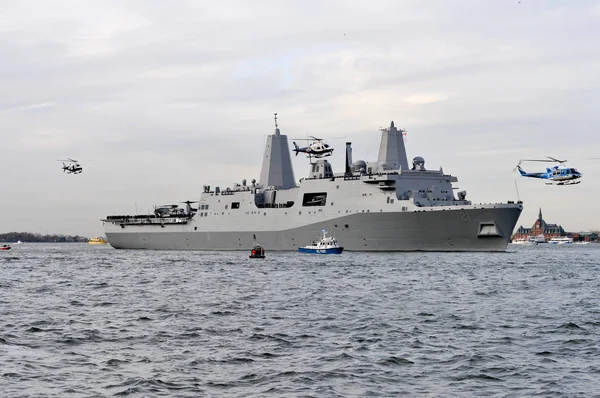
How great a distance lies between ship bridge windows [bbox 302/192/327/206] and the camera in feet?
211

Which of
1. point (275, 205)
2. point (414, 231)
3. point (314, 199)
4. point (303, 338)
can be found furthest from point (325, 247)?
point (303, 338)

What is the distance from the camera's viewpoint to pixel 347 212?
61.4m

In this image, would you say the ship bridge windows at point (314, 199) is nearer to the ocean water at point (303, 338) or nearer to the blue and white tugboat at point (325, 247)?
the blue and white tugboat at point (325, 247)

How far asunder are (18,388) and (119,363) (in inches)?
101

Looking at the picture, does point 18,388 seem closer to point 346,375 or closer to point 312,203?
point 346,375

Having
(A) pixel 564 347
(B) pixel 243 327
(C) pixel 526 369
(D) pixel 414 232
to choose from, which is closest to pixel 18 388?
(B) pixel 243 327

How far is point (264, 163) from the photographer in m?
77.6

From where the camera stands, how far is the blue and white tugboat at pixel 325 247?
194 feet

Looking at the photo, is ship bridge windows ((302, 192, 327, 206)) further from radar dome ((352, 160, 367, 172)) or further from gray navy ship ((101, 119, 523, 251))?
radar dome ((352, 160, 367, 172))

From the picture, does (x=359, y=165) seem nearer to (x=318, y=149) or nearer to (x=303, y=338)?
(x=318, y=149)

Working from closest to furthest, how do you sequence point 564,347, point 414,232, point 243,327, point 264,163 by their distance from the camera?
point 564,347, point 243,327, point 414,232, point 264,163

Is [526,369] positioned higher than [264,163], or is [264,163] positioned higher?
[264,163]

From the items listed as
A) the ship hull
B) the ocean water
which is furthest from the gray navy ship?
the ocean water

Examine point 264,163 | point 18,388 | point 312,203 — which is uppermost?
point 264,163
